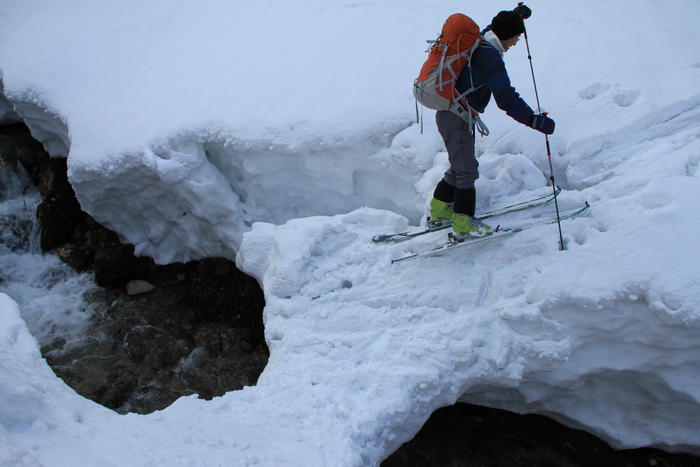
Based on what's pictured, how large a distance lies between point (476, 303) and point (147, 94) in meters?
5.33

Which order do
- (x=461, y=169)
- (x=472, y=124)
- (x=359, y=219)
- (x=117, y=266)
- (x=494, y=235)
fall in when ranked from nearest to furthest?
(x=472, y=124) → (x=461, y=169) → (x=494, y=235) → (x=359, y=219) → (x=117, y=266)

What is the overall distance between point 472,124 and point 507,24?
74cm

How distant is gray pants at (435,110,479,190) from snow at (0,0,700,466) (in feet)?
1.89

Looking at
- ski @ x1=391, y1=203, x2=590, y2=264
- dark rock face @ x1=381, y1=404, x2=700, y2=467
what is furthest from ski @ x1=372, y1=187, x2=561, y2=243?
dark rock face @ x1=381, y1=404, x2=700, y2=467

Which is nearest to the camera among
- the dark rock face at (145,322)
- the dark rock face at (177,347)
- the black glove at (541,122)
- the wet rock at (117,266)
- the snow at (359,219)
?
the snow at (359,219)

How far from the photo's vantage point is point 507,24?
10.8 ft

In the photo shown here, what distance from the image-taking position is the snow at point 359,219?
3.21 metres

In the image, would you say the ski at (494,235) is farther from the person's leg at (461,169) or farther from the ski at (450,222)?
the ski at (450,222)

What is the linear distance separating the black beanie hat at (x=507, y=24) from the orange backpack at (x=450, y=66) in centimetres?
14

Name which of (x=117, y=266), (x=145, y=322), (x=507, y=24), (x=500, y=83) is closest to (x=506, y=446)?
(x=500, y=83)

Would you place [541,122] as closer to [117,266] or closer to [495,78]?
[495,78]

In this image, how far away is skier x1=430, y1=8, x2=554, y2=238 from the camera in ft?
10.8

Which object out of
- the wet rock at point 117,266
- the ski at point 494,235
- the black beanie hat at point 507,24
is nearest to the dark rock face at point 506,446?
the ski at point 494,235

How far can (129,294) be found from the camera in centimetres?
720
